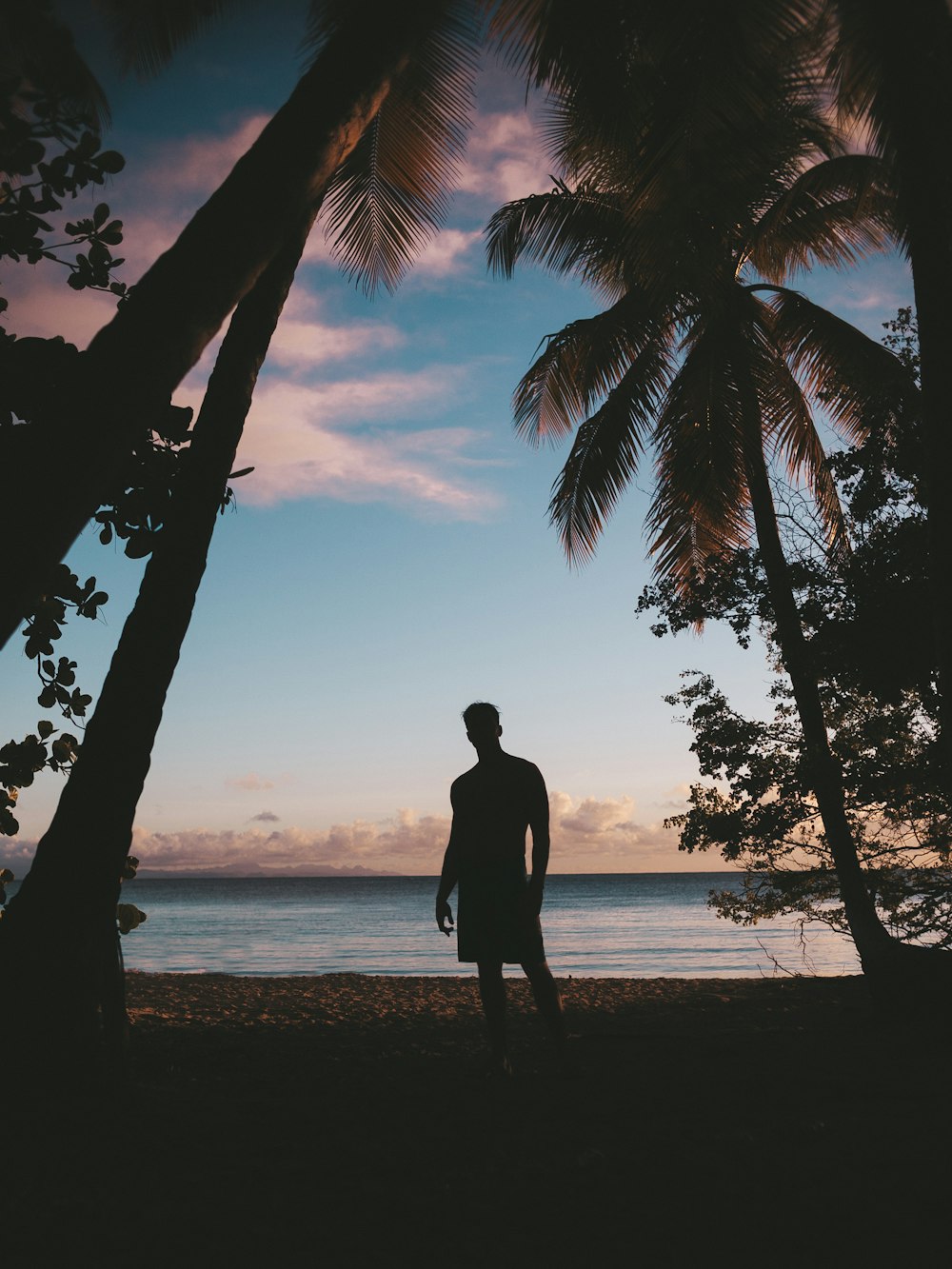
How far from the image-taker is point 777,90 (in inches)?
232

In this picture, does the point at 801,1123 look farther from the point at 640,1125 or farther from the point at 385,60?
the point at 385,60

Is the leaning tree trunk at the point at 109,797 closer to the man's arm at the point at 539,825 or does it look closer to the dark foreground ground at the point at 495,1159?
the dark foreground ground at the point at 495,1159

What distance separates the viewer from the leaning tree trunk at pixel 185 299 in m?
2.26

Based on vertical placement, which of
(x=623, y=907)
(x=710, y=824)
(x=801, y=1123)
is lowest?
(x=623, y=907)

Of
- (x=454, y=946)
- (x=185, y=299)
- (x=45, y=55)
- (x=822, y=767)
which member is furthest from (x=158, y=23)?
(x=454, y=946)

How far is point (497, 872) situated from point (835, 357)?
7.30 metres

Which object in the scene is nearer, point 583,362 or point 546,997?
point 546,997

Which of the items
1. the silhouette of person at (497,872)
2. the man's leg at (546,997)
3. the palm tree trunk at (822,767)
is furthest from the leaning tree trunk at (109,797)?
the palm tree trunk at (822,767)

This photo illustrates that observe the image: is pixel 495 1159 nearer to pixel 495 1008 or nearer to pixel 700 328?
pixel 495 1008

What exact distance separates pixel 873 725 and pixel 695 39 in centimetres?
547

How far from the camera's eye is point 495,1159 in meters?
2.92

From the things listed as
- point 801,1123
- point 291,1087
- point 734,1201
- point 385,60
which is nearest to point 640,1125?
point 801,1123

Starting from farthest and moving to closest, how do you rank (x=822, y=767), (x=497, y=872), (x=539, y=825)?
(x=822, y=767)
(x=539, y=825)
(x=497, y=872)

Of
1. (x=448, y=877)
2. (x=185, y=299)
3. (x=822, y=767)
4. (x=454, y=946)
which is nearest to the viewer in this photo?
(x=185, y=299)
